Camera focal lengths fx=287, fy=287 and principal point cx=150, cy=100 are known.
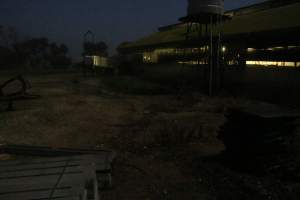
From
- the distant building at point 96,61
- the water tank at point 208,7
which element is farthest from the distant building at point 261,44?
the distant building at point 96,61

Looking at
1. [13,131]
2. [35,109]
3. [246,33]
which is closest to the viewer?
[13,131]

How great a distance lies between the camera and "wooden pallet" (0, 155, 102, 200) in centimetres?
280

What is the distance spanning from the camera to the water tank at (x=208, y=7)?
16.0 meters

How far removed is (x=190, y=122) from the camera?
28.6 ft

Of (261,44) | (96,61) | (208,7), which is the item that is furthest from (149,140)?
(96,61)

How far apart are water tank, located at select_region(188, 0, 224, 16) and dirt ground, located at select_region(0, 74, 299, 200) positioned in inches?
238

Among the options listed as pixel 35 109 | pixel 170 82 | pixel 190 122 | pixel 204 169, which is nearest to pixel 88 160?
pixel 204 169

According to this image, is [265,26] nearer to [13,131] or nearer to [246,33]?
[246,33]

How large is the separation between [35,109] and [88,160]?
24.1ft

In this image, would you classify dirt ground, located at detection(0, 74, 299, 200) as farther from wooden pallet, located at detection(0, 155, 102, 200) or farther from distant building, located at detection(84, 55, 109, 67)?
distant building, located at detection(84, 55, 109, 67)

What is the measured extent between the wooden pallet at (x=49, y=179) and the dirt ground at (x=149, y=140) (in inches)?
30.0

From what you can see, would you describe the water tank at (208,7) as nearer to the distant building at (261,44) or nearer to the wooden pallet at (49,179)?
the distant building at (261,44)

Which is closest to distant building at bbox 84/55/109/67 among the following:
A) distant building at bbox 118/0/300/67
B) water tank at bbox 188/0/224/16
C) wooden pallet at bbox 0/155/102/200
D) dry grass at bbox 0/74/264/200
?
distant building at bbox 118/0/300/67

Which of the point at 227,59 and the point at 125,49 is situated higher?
the point at 125,49
